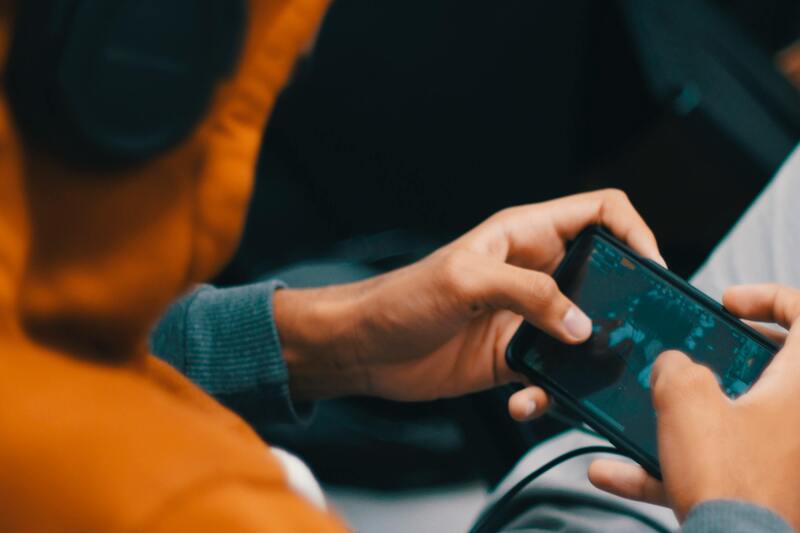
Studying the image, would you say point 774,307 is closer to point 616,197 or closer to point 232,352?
point 616,197

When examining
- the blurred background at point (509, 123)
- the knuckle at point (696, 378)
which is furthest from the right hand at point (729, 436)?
the blurred background at point (509, 123)

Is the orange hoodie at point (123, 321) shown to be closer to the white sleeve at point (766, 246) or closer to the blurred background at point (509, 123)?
the white sleeve at point (766, 246)

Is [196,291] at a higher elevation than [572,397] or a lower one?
lower

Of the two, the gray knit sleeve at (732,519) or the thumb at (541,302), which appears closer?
the gray knit sleeve at (732,519)

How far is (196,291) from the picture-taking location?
0.66 meters

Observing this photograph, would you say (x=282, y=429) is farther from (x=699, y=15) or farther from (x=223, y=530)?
(x=699, y=15)

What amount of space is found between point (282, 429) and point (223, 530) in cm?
45

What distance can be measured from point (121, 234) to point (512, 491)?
1.46 ft

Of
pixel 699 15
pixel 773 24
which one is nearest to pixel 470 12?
pixel 699 15

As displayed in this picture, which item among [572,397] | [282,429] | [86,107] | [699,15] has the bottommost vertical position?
[282,429]

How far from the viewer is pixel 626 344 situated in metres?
0.56

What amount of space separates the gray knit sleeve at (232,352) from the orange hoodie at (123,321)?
0.33 metres

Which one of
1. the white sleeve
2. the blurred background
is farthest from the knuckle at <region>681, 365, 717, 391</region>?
the blurred background

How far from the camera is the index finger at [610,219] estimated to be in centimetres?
58
